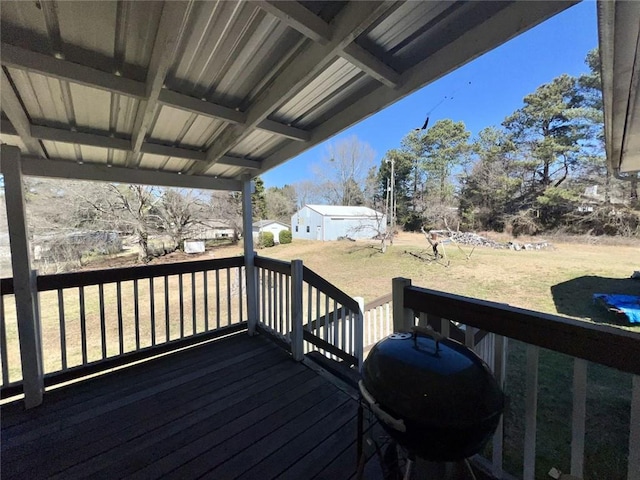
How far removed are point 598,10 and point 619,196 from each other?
17005 mm

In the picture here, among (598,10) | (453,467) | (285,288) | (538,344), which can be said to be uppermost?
(598,10)

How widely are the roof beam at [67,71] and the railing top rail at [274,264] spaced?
1877mm

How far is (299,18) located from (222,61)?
597 mm

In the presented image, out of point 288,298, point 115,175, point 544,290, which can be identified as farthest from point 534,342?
point 544,290

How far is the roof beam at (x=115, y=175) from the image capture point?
2283 mm

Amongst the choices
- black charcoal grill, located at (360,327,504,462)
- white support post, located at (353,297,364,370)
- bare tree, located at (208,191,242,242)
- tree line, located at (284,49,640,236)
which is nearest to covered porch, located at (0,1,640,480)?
white support post, located at (353,297,364,370)

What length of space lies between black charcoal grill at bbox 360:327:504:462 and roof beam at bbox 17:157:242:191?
2946 millimetres

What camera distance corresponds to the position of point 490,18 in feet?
3.57

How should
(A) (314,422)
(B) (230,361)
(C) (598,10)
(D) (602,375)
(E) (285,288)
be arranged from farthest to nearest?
1. (D) (602,375)
2. (E) (285,288)
3. (B) (230,361)
4. (A) (314,422)
5. (C) (598,10)

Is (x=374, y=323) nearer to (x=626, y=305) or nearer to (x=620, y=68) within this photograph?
(x=620, y=68)

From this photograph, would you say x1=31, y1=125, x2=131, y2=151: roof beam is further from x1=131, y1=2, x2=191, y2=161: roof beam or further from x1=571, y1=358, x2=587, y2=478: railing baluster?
x1=571, y1=358, x2=587, y2=478: railing baluster

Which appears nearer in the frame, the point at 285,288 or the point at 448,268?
the point at 285,288

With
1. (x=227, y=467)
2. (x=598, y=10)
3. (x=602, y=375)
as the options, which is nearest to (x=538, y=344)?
(x=598, y=10)

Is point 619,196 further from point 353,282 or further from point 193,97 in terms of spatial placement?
point 193,97
